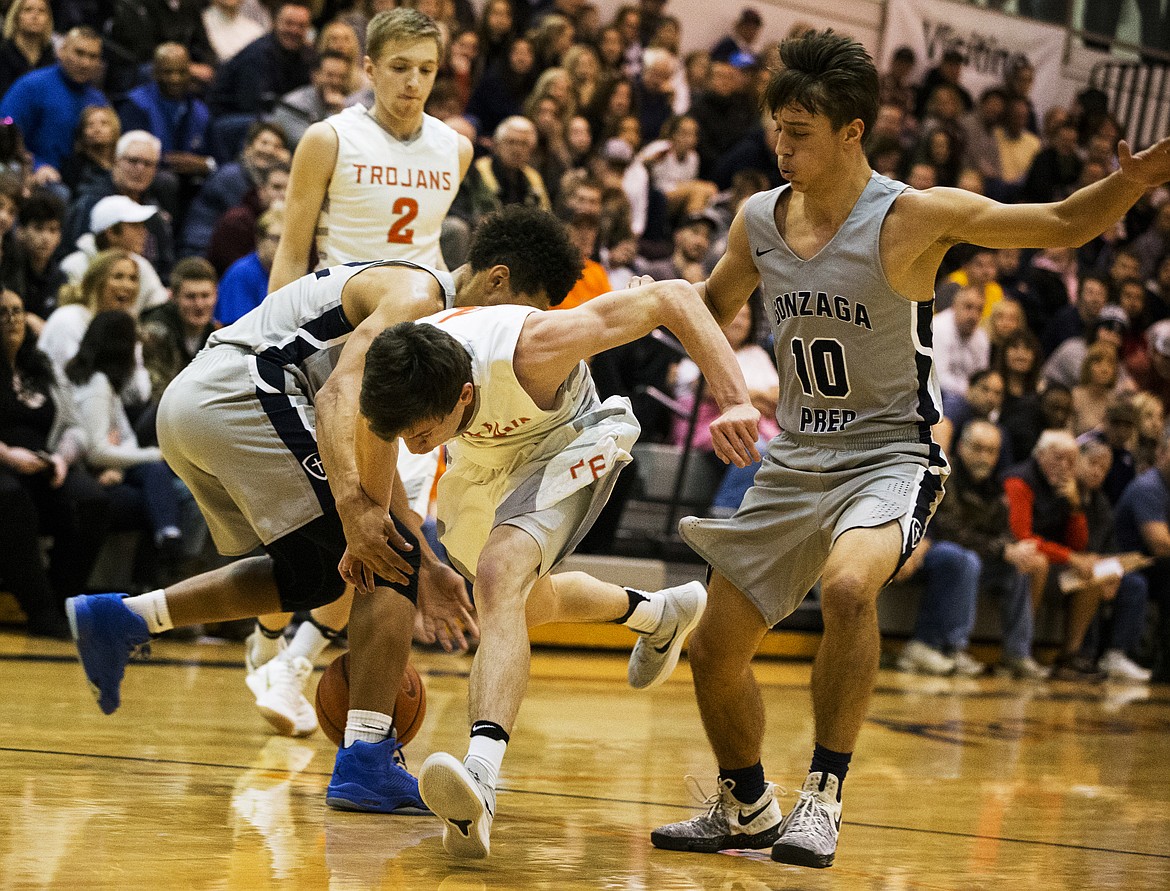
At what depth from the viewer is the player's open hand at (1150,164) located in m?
3.58

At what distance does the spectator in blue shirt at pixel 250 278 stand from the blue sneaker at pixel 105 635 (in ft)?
12.6

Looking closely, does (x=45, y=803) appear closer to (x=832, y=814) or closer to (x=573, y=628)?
(x=832, y=814)

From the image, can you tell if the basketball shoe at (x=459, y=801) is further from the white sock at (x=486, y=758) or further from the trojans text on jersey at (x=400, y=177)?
the trojans text on jersey at (x=400, y=177)

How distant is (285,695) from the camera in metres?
5.07

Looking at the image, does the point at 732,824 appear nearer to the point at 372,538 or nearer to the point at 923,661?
the point at 372,538

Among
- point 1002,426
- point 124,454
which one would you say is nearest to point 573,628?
point 124,454

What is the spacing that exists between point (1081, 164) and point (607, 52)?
17.9ft

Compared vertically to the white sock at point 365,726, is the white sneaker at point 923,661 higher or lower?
lower

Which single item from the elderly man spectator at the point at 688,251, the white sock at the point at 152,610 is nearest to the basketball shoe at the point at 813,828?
the white sock at the point at 152,610

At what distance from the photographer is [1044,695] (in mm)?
8719

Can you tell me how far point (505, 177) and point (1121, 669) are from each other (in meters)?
5.22

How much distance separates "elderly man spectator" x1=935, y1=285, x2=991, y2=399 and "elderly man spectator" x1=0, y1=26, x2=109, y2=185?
580 centimetres

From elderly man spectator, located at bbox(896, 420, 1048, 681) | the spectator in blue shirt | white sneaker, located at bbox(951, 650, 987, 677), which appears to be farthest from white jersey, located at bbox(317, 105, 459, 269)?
white sneaker, located at bbox(951, 650, 987, 677)

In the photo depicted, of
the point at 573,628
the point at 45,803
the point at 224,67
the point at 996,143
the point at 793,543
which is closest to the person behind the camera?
the point at 45,803
